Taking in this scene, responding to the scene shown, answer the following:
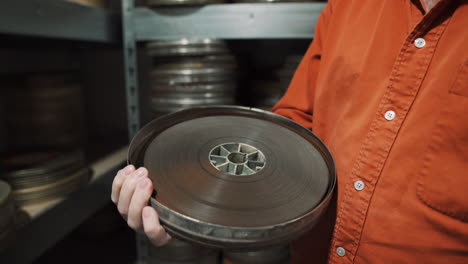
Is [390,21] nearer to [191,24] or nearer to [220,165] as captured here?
[220,165]

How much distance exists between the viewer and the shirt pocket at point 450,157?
1.55 ft

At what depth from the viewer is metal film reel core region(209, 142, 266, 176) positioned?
585 mm

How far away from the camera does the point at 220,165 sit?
581 millimetres

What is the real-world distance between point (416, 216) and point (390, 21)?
382 millimetres

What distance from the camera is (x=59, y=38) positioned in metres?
1.03

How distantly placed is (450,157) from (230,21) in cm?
84

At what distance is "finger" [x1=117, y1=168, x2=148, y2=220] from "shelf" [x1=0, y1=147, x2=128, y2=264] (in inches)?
17.8

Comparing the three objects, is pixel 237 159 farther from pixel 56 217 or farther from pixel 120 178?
pixel 56 217

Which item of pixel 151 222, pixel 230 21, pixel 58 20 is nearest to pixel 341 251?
pixel 151 222

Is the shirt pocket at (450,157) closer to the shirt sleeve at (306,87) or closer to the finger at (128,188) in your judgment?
the shirt sleeve at (306,87)

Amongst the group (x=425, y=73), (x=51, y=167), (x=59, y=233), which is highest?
(x=425, y=73)

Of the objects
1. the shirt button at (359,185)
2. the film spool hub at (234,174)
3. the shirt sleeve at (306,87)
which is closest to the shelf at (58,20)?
the film spool hub at (234,174)

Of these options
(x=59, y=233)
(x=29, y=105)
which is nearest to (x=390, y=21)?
(x=59, y=233)

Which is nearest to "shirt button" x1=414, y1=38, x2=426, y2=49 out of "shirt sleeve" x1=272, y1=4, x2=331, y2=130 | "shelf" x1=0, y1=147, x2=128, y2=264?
"shirt sleeve" x1=272, y1=4, x2=331, y2=130
